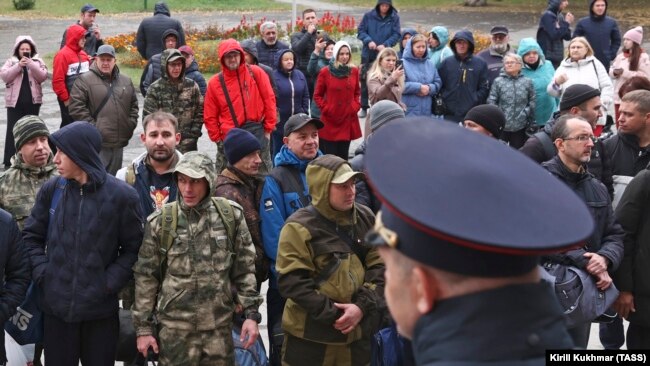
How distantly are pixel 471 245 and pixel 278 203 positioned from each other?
4659mm

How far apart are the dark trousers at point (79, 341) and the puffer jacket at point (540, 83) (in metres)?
7.49

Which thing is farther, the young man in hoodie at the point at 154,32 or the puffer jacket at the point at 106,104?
the young man in hoodie at the point at 154,32

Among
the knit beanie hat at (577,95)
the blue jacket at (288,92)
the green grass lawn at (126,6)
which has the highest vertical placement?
the knit beanie hat at (577,95)

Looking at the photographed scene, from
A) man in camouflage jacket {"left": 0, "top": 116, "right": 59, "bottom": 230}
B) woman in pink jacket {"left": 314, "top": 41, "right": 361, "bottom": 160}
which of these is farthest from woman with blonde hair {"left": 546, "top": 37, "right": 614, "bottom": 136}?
man in camouflage jacket {"left": 0, "top": 116, "right": 59, "bottom": 230}

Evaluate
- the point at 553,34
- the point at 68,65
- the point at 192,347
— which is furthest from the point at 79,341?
the point at 553,34

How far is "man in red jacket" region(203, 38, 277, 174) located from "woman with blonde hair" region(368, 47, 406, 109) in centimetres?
150

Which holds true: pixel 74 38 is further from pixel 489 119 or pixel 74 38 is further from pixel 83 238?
pixel 83 238

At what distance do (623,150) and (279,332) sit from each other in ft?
9.89

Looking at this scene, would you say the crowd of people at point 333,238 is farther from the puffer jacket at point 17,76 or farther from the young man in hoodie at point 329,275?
the puffer jacket at point 17,76

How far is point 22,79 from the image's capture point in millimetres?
12633

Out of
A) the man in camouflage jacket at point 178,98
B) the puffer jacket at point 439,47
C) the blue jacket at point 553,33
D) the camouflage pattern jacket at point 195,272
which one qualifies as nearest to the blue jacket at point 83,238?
the camouflage pattern jacket at point 195,272

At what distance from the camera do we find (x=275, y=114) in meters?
11.1

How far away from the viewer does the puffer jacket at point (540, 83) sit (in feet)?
40.2

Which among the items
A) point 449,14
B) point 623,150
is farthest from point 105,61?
point 449,14
